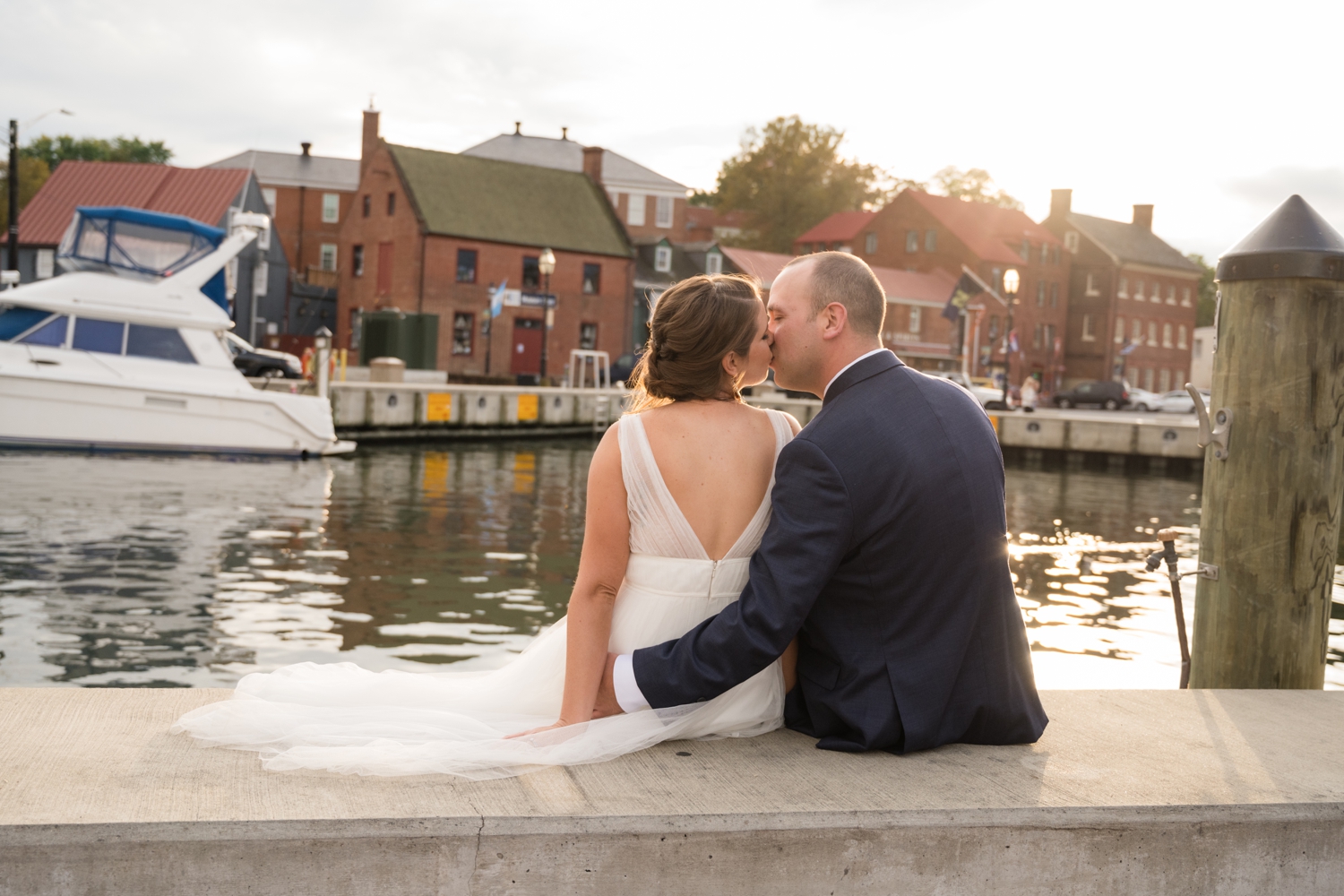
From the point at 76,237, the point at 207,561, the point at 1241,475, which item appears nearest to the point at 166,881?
the point at 1241,475

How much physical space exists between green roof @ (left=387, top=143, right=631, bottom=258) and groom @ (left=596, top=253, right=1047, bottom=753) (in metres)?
45.9

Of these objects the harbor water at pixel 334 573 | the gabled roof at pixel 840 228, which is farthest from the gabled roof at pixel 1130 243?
the harbor water at pixel 334 573

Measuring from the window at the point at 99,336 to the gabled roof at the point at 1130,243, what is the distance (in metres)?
66.2

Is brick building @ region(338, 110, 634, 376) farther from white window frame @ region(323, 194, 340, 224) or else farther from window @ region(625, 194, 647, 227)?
white window frame @ region(323, 194, 340, 224)

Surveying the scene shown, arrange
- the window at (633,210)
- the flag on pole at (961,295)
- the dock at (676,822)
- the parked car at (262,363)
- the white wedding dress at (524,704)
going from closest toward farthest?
the dock at (676,822)
the white wedding dress at (524,704)
the parked car at (262,363)
the flag on pole at (961,295)
the window at (633,210)

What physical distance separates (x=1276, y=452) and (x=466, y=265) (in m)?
46.4

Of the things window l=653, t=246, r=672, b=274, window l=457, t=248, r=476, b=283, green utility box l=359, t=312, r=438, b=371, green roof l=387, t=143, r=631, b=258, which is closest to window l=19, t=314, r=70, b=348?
green utility box l=359, t=312, r=438, b=371

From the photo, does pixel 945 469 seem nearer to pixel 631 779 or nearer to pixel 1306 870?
pixel 631 779

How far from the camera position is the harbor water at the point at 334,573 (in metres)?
8.44

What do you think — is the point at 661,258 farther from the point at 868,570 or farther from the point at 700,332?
the point at 868,570

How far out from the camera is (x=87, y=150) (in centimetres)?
7256

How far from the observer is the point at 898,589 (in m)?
3.06

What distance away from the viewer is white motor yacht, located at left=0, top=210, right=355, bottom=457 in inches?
779

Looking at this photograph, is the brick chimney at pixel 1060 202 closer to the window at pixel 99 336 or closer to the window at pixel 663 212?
the window at pixel 663 212
